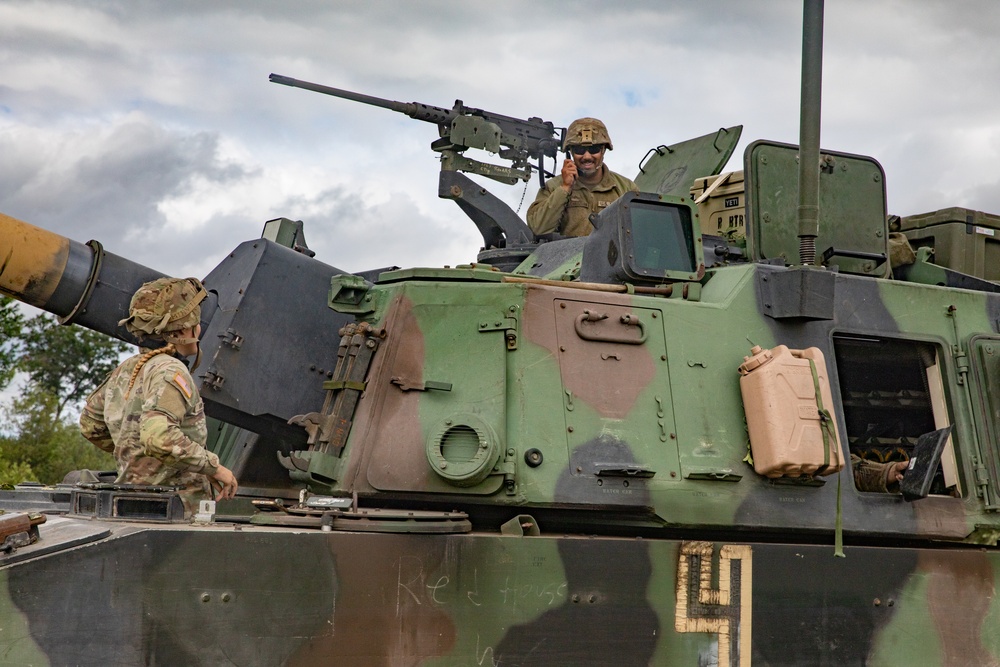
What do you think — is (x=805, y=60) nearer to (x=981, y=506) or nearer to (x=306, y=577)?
(x=981, y=506)

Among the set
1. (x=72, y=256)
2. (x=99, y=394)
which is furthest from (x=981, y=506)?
(x=72, y=256)

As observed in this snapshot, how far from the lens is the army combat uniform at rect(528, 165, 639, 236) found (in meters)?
9.27

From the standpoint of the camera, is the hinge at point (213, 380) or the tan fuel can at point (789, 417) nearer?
the tan fuel can at point (789, 417)

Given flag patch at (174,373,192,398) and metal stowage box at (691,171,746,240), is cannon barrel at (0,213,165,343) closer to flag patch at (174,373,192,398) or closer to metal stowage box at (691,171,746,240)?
flag patch at (174,373,192,398)

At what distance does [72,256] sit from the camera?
7.10 m

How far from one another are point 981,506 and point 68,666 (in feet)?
15.7

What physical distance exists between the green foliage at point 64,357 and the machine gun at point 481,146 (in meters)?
14.8

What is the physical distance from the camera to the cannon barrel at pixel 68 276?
682 cm

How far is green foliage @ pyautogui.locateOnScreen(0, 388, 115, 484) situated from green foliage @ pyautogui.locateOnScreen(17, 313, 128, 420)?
1392 millimetres

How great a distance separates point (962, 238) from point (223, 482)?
5.66 m

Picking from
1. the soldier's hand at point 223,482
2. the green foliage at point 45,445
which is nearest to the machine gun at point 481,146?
the soldier's hand at point 223,482

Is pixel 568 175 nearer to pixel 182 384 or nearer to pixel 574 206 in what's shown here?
pixel 574 206

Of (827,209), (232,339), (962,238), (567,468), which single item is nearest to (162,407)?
(232,339)

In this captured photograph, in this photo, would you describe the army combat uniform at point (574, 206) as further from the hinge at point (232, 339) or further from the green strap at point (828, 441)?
the green strap at point (828, 441)
